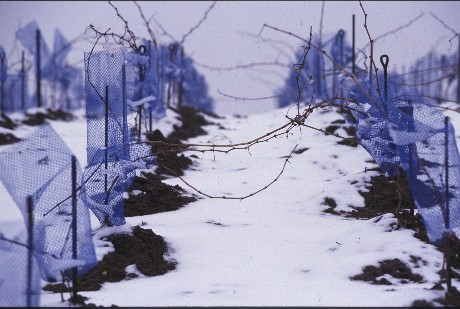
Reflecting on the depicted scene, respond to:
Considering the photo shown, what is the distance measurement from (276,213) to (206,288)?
190 centimetres

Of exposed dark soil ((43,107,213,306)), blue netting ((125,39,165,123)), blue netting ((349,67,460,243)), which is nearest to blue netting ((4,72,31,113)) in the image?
blue netting ((125,39,165,123))

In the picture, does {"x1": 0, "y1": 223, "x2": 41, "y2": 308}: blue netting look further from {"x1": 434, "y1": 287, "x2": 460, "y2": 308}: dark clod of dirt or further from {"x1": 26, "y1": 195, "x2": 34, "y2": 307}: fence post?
{"x1": 434, "y1": 287, "x2": 460, "y2": 308}: dark clod of dirt

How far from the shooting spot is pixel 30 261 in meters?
2.37

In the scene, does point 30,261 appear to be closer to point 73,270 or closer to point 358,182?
point 73,270

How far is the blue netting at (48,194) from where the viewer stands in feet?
8.35

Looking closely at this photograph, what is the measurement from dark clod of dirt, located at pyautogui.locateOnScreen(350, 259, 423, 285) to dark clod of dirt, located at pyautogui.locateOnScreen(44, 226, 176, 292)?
4.04ft

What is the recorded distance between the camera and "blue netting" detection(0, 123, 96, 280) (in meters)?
2.54

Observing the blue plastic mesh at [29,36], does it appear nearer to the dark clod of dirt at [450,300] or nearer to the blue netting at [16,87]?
the blue netting at [16,87]

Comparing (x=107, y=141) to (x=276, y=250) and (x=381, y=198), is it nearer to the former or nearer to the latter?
(x=276, y=250)

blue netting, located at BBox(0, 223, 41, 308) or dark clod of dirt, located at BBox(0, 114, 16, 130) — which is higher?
dark clod of dirt, located at BBox(0, 114, 16, 130)

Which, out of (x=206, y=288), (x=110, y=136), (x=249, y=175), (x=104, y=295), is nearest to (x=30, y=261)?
(x=104, y=295)

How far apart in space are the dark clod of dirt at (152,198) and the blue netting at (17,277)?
2.31 meters

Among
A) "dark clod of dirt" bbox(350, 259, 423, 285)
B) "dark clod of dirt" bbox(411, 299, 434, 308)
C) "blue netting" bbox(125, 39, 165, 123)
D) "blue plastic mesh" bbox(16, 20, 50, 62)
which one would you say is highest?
"blue plastic mesh" bbox(16, 20, 50, 62)

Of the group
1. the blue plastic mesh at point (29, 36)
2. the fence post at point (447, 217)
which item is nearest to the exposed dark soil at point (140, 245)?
the fence post at point (447, 217)
